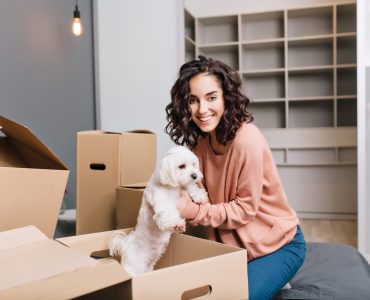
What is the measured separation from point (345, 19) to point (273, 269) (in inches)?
143

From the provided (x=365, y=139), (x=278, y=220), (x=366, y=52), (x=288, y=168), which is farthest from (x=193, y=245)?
(x=288, y=168)

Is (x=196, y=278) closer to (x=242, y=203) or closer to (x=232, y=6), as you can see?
(x=242, y=203)

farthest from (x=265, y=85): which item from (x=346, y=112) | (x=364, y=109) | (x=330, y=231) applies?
(x=364, y=109)

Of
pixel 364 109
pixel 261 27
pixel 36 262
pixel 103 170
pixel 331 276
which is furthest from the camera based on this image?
pixel 261 27

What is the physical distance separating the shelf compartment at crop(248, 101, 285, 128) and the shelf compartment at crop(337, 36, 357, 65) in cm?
73

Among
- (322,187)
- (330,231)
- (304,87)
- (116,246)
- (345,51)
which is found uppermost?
(345,51)

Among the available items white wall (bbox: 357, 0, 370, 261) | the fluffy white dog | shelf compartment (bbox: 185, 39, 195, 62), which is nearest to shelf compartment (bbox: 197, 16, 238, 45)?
shelf compartment (bbox: 185, 39, 195, 62)

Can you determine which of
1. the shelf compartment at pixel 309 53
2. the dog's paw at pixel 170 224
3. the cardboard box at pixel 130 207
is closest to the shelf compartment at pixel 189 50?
the shelf compartment at pixel 309 53

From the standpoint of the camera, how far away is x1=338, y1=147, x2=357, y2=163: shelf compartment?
4215 millimetres

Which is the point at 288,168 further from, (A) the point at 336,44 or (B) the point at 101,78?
(B) the point at 101,78

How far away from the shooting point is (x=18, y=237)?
99cm

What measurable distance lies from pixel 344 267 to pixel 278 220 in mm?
375

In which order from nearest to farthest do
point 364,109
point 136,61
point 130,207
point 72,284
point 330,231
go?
point 72,284 < point 130,207 < point 364,109 < point 136,61 < point 330,231

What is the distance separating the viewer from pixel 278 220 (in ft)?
4.79
